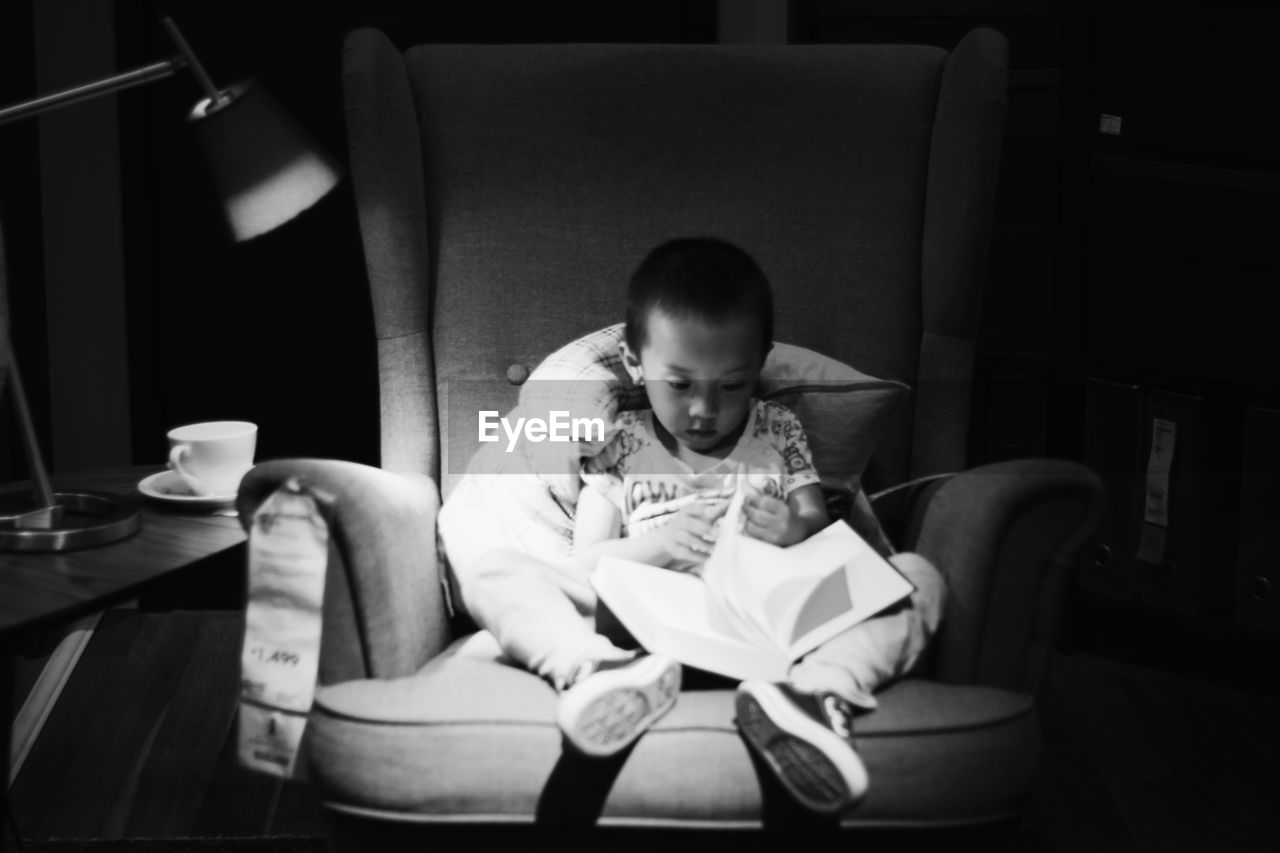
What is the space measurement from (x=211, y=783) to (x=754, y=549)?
39.2 inches

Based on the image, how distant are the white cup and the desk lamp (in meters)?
0.15

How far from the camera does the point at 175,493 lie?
65.7 inches

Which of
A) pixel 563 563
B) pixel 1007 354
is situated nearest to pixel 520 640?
pixel 563 563

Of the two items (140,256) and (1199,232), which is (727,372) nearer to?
(1199,232)

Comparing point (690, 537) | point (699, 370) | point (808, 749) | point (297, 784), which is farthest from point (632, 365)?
point (297, 784)

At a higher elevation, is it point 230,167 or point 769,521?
point 230,167

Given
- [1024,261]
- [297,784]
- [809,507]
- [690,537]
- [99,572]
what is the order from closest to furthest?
[99,572] → [690,537] → [809,507] → [297,784] → [1024,261]

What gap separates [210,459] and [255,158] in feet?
1.24

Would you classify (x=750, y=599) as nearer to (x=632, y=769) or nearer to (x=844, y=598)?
(x=844, y=598)

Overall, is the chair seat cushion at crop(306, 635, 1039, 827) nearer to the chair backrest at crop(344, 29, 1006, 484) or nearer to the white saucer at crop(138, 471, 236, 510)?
the white saucer at crop(138, 471, 236, 510)

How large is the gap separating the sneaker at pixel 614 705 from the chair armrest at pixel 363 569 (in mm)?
262

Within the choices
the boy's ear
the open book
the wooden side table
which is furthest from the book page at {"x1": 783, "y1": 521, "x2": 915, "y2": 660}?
the wooden side table

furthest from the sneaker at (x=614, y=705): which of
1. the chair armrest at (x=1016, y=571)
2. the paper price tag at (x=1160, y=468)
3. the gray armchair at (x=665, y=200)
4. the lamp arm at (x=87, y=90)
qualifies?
the paper price tag at (x=1160, y=468)

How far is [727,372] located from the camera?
157cm
